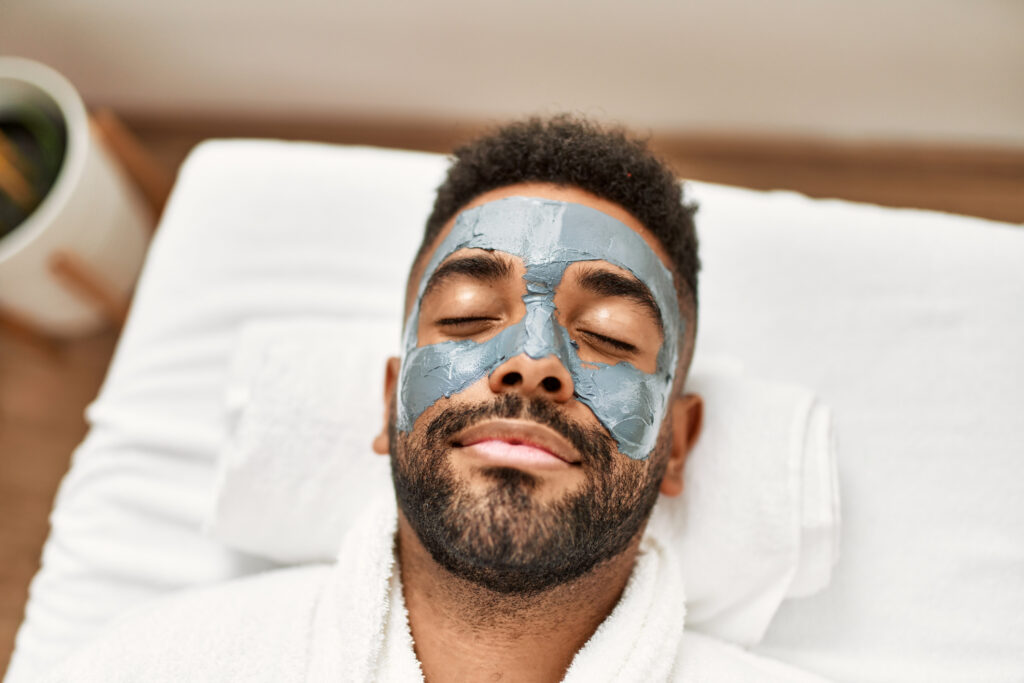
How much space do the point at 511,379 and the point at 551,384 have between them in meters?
0.05

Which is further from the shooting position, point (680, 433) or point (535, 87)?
point (535, 87)

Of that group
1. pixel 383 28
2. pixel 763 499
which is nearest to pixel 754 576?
pixel 763 499

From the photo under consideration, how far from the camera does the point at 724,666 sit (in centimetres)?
99

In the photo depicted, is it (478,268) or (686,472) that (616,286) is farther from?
(686,472)

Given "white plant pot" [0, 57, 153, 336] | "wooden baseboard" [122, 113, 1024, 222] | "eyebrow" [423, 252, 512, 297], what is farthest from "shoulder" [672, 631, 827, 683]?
"white plant pot" [0, 57, 153, 336]

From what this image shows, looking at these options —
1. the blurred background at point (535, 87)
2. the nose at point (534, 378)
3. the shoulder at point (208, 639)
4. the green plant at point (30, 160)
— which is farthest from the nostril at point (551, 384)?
the green plant at point (30, 160)

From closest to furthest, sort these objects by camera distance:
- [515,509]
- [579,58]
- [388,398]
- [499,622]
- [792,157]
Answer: [515,509]
[499,622]
[388,398]
[579,58]
[792,157]

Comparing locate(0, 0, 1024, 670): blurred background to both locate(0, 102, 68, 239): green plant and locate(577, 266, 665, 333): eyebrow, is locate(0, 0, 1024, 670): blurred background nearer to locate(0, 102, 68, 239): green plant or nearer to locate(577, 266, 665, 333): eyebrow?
locate(0, 102, 68, 239): green plant

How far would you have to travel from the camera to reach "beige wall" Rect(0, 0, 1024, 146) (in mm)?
1409

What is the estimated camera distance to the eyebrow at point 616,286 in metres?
0.88

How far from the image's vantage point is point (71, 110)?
4.44 feet

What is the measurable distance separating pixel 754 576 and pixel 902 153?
1.07 meters

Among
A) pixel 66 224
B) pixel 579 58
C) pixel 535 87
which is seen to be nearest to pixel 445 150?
pixel 535 87

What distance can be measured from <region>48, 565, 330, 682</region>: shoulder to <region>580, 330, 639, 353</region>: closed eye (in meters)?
0.53
